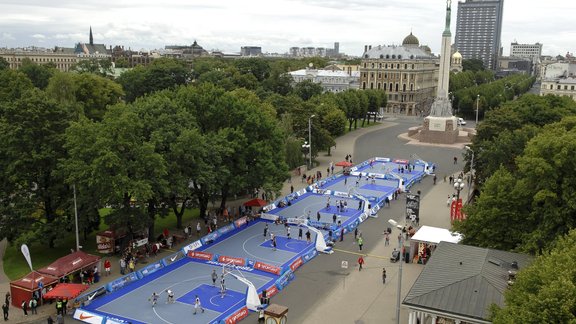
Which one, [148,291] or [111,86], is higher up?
Result: [111,86]

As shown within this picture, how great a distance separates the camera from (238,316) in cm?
2861

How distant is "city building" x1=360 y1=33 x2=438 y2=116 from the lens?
12825cm

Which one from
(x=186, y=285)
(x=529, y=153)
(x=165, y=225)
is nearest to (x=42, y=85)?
(x=165, y=225)

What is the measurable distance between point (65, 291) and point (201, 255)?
34.4ft

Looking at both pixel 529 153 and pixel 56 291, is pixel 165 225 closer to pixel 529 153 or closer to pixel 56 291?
pixel 56 291

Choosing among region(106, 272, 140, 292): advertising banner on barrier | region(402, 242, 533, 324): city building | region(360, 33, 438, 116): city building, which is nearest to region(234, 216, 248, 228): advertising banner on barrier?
region(106, 272, 140, 292): advertising banner on barrier

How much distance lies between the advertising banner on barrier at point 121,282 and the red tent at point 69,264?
2178 mm

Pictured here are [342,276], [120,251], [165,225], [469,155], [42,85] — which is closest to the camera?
[342,276]

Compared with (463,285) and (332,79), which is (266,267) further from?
(332,79)

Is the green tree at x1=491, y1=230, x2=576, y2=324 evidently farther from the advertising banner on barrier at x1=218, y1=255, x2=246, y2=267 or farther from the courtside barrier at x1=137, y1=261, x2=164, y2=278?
the courtside barrier at x1=137, y1=261, x2=164, y2=278

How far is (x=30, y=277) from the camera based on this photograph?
3047 cm

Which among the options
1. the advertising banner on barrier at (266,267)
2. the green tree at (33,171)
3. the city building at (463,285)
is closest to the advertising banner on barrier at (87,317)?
the green tree at (33,171)

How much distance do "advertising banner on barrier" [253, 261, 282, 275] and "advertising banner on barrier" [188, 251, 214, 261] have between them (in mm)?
3585

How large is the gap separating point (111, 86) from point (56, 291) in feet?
192
